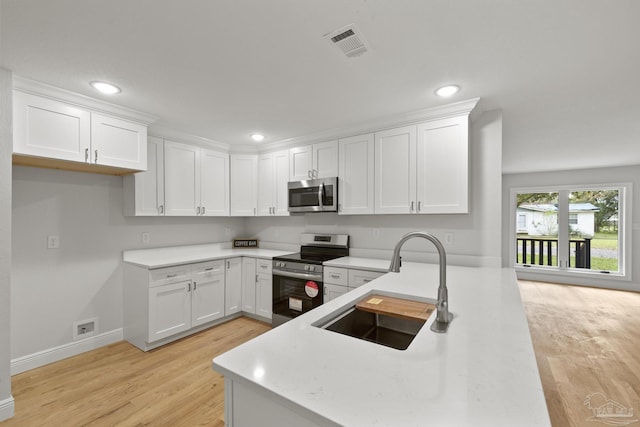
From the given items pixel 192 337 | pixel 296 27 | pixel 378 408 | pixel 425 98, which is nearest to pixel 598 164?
pixel 425 98

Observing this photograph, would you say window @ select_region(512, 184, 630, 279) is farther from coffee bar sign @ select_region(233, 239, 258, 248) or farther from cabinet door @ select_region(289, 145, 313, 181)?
coffee bar sign @ select_region(233, 239, 258, 248)

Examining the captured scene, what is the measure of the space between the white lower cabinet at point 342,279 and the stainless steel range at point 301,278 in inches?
3.0

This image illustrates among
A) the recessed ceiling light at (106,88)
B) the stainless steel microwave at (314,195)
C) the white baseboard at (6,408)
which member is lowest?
the white baseboard at (6,408)

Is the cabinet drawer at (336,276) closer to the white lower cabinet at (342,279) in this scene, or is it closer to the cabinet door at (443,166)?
the white lower cabinet at (342,279)

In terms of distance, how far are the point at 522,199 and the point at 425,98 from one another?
18.7 ft

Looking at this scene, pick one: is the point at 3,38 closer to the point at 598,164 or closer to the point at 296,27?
the point at 296,27

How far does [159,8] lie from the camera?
1368 mm

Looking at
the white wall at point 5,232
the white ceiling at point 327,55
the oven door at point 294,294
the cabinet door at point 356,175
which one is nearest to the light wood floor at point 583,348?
the oven door at point 294,294

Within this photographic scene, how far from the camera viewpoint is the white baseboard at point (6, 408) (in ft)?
6.13

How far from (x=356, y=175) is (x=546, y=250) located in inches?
237

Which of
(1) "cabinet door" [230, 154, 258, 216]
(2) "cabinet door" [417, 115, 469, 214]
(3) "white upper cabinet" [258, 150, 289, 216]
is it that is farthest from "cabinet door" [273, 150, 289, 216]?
(2) "cabinet door" [417, 115, 469, 214]

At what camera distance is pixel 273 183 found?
12.7 feet

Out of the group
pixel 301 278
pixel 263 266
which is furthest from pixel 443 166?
pixel 263 266

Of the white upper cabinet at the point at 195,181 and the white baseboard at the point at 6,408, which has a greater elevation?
the white upper cabinet at the point at 195,181
